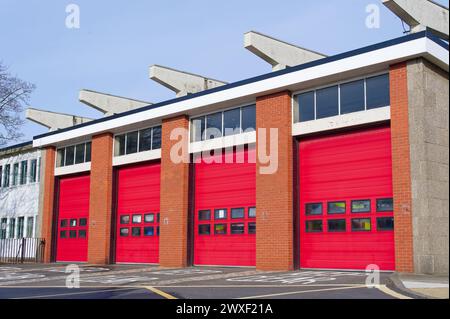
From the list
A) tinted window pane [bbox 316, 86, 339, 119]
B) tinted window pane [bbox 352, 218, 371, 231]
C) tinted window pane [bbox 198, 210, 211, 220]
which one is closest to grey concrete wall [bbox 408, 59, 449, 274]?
tinted window pane [bbox 352, 218, 371, 231]

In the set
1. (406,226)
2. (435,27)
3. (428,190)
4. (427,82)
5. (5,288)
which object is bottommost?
(5,288)

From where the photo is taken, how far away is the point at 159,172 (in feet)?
88.1

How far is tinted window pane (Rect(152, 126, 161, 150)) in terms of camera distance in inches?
1065

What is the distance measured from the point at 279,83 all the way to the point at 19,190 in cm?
2193

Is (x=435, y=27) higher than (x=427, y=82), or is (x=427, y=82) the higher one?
(x=435, y=27)

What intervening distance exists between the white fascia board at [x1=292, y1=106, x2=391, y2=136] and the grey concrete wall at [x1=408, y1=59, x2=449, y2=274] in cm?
115

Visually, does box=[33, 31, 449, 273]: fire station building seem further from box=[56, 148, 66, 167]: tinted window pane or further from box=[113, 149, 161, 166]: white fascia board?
box=[56, 148, 66, 167]: tinted window pane

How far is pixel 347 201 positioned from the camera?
19688 mm

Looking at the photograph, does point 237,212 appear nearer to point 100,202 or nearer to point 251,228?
point 251,228

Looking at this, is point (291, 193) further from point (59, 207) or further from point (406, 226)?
point (59, 207)

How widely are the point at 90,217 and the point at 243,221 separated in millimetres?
10371

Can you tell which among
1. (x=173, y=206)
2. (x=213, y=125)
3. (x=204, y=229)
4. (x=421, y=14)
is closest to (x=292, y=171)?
(x=213, y=125)

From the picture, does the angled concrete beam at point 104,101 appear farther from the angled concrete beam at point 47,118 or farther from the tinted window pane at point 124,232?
the tinted window pane at point 124,232

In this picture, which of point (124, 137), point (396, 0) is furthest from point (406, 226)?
point (124, 137)
